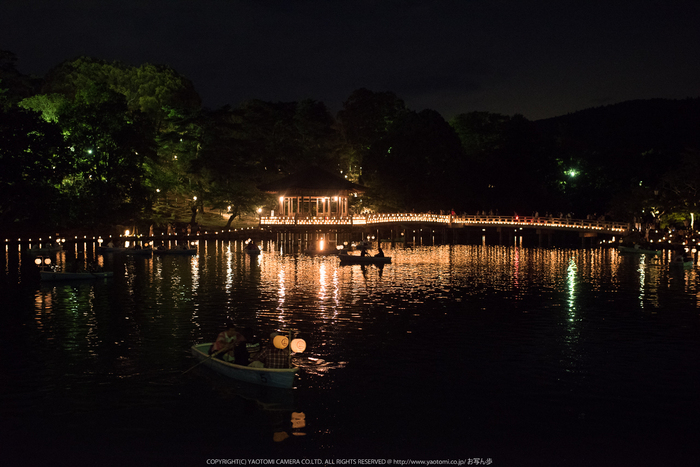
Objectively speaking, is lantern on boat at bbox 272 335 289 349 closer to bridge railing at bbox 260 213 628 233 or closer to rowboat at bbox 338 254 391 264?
rowboat at bbox 338 254 391 264

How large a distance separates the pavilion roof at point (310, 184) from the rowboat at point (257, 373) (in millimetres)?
58535

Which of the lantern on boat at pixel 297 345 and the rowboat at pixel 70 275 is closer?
the lantern on boat at pixel 297 345

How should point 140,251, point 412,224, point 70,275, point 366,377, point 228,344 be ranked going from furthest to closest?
1. point 412,224
2. point 140,251
3. point 70,275
4. point 366,377
5. point 228,344

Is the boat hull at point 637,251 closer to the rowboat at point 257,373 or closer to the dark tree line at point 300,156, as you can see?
the dark tree line at point 300,156

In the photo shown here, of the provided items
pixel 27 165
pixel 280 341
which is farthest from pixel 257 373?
pixel 27 165

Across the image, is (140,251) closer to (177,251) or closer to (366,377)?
(177,251)

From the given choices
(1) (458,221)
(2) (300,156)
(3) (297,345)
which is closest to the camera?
(3) (297,345)

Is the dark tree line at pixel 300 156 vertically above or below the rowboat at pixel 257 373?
above

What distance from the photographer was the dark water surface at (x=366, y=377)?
12.9 meters

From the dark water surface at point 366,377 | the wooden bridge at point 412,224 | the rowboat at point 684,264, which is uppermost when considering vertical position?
the wooden bridge at point 412,224

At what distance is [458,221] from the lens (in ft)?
253

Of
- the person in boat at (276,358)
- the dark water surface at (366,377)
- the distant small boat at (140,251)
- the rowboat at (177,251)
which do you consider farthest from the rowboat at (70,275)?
the person in boat at (276,358)

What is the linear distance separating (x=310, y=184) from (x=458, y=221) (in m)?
18.1

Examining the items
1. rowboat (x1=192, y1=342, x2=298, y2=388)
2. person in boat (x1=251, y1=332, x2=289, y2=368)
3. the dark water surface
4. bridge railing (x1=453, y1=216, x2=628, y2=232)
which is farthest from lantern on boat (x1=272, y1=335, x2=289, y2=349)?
bridge railing (x1=453, y1=216, x2=628, y2=232)
